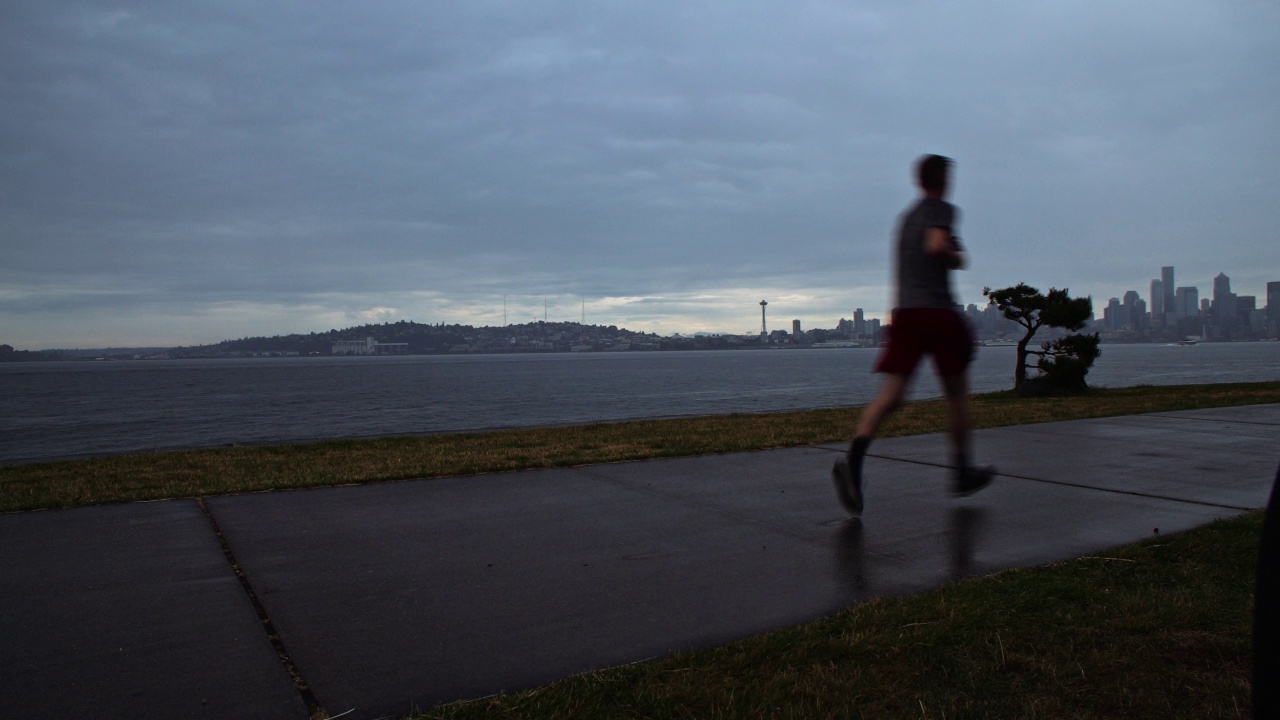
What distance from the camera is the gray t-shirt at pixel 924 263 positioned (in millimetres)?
4430

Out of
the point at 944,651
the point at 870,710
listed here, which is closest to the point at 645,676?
the point at 870,710

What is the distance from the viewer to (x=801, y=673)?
2654 mm

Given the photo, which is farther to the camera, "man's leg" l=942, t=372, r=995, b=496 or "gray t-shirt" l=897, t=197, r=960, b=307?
"man's leg" l=942, t=372, r=995, b=496

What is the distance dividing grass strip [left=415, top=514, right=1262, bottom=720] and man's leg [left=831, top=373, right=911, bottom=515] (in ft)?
3.96

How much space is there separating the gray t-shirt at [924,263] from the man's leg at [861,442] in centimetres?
42

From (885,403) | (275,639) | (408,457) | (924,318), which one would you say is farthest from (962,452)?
(408,457)

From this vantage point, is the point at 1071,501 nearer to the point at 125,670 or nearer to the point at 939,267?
the point at 939,267

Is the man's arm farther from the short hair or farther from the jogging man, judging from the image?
the short hair

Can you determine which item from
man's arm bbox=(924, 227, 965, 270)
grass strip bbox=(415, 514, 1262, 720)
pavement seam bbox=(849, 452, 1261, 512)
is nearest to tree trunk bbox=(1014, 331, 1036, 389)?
pavement seam bbox=(849, 452, 1261, 512)

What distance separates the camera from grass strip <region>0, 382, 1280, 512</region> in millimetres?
5941

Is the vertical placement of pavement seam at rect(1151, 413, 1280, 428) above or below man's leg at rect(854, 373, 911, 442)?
below

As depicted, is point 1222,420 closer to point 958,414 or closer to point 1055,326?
point 958,414

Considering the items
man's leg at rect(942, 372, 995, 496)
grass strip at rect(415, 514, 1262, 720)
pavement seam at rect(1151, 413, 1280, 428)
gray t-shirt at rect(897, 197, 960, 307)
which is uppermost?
gray t-shirt at rect(897, 197, 960, 307)

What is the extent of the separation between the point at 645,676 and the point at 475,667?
560 mm
